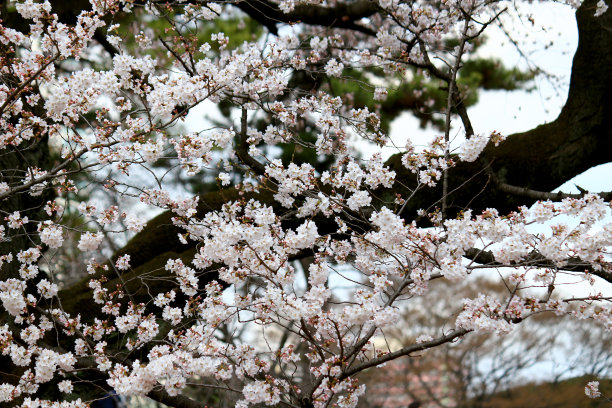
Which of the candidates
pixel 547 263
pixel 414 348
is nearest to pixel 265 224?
pixel 414 348

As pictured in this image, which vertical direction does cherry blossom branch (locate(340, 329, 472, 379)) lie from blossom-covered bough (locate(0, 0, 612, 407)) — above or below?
below

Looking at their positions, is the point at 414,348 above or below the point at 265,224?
below

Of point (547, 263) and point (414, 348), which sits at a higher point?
point (547, 263)

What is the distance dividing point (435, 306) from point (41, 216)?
35.4ft

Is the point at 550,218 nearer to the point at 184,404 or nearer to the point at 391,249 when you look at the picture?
the point at 391,249

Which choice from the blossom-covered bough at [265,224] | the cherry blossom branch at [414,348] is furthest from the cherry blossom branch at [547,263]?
the cherry blossom branch at [414,348]

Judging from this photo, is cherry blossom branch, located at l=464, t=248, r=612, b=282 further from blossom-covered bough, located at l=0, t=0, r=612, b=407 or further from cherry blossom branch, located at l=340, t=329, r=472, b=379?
cherry blossom branch, located at l=340, t=329, r=472, b=379

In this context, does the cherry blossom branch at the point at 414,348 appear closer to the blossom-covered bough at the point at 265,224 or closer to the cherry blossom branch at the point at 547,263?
the blossom-covered bough at the point at 265,224

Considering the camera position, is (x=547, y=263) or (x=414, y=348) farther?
(x=547, y=263)

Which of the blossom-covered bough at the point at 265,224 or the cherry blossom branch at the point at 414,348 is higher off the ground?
the blossom-covered bough at the point at 265,224

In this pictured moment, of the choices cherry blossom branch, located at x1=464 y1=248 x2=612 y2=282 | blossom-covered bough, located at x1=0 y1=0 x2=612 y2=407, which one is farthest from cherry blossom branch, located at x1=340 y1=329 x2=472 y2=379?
cherry blossom branch, located at x1=464 y1=248 x2=612 y2=282

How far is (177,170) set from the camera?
10.2 metres

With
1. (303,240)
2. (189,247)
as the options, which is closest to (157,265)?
(189,247)

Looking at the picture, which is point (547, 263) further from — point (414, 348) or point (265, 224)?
point (265, 224)
